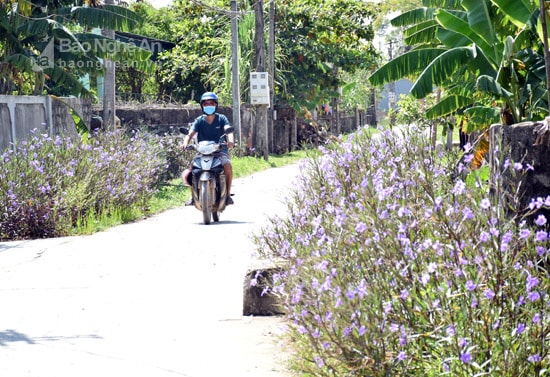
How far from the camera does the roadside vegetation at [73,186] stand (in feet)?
47.1

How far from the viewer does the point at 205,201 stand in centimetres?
1517

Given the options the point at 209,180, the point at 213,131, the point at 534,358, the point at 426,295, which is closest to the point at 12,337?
the point at 426,295

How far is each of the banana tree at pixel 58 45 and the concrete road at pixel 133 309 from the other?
27.2 feet

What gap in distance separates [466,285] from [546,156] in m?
1.72

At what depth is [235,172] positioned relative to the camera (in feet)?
92.6

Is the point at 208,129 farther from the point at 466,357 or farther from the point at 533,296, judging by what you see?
the point at 466,357

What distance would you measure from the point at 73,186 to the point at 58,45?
26.3 ft

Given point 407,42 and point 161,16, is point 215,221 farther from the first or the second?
point 161,16

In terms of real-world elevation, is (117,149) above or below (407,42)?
below

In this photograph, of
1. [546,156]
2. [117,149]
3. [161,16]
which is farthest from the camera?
[161,16]

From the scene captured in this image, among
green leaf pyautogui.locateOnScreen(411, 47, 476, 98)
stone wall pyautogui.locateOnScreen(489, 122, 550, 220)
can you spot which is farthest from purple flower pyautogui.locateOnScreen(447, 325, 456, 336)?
green leaf pyautogui.locateOnScreen(411, 47, 476, 98)

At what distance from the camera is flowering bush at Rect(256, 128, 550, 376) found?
4918mm

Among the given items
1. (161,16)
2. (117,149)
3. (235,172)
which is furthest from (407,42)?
(161,16)

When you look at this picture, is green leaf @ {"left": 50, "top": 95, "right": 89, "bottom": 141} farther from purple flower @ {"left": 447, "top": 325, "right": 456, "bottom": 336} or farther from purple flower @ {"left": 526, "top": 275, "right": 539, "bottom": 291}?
purple flower @ {"left": 526, "top": 275, "right": 539, "bottom": 291}
